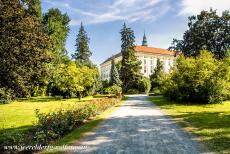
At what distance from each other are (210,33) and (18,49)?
34.8m

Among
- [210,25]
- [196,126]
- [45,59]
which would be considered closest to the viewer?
[196,126]

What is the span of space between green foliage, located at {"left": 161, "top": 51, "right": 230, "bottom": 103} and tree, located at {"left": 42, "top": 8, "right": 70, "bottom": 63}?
2042cm

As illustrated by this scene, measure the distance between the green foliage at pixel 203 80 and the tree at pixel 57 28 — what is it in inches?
804

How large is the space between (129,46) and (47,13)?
34928mm

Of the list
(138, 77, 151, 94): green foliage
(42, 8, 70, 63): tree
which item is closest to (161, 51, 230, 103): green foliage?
(42, 8, 70, 63): tree

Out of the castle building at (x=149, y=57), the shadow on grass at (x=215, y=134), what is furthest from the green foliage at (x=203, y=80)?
the castle building at (x=149, y=57)

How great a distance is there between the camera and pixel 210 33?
1821 inches

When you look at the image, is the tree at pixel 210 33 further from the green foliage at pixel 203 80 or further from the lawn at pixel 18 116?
the lawn at pixel 18 116

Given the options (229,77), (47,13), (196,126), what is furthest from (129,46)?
(196,126)

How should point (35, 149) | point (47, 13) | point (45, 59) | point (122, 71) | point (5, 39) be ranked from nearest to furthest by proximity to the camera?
point (35, 149) < point (5, 39) < point (45, 59) < point (47, 13) < point (122, 71)

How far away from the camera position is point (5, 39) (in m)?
17.6

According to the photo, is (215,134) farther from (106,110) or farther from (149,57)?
(149,57)

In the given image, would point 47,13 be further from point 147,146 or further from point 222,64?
point 147,146

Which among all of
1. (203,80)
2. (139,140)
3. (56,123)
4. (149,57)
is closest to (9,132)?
(56,123)
